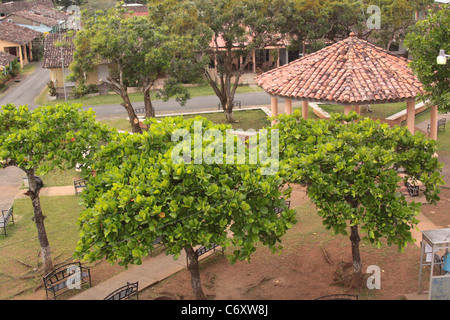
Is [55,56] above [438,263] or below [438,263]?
above

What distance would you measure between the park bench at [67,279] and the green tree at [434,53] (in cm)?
1290

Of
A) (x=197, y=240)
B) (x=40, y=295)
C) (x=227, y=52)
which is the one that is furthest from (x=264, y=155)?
(x=227, y=52)

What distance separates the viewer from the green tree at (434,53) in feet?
58.4

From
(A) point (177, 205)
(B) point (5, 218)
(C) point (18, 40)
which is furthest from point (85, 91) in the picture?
(A) point (177, 205)

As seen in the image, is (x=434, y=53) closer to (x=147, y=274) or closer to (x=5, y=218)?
(x=147, y=274)

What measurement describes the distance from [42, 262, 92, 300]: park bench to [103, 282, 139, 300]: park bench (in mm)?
1559

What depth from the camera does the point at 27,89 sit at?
162 feet

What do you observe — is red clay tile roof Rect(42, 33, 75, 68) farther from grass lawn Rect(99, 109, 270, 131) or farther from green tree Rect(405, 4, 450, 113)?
green tree Rect(405, 4, 450, 113)

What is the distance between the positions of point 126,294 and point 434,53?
1278cm

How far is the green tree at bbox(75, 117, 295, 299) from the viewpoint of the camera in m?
11.9

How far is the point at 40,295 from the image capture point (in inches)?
634

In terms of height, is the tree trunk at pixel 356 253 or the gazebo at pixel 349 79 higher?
the gazebo at pixel 349 79

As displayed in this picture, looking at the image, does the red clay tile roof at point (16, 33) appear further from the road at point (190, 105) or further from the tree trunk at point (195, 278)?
the tree trunk at point (195, 278)

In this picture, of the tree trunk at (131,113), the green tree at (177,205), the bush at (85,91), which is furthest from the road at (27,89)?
the green tree at (177,205)
